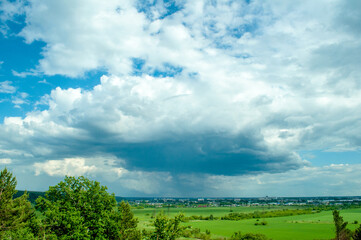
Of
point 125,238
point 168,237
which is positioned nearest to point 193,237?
point 125,238

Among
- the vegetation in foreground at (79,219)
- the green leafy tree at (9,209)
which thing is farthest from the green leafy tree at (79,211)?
the green leafy tree at (9,209)

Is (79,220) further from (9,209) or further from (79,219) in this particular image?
(9,209)

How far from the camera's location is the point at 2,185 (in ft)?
171

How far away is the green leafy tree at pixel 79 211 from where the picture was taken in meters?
38.9

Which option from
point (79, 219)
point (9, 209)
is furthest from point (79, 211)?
point (9, 209)

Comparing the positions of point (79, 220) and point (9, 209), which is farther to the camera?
point (9, 209)

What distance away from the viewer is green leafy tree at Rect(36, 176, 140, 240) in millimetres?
38906

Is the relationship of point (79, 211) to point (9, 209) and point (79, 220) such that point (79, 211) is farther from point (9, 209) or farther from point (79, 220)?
point (9, 209)

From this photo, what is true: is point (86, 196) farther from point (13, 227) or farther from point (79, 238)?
point (13, 227)

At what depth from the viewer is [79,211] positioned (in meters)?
40.6

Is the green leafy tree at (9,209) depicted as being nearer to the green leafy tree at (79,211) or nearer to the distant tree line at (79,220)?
the distant tree line at (79,220)

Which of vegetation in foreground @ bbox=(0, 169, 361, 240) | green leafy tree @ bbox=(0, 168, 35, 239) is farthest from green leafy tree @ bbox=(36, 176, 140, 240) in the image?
green leafy tree @ bbox=(0, 168, 35, 239)

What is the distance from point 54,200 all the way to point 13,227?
13641mm

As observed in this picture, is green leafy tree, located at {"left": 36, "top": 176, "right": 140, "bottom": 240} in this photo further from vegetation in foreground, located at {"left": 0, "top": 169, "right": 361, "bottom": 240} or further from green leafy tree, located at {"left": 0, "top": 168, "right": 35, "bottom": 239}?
green leafy tree, located at {"left": 0, "top": 168, "right": 35, "bottom": 239}
